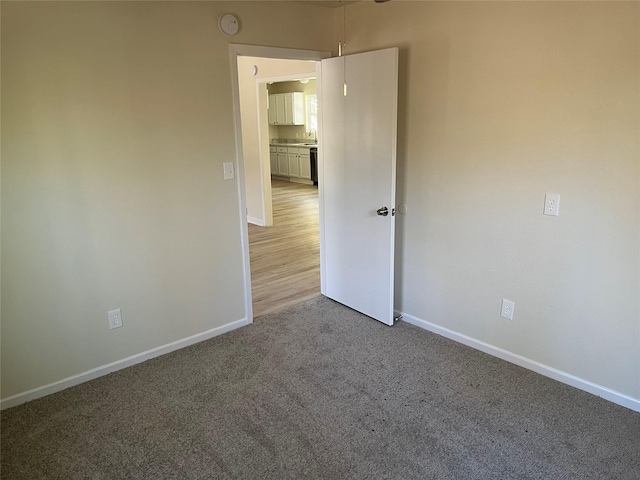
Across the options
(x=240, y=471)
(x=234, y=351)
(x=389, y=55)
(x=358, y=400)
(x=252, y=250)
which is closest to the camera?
(x=240, y=471)

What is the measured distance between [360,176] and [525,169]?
1.15 meters

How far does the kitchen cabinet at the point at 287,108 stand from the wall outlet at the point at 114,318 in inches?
336

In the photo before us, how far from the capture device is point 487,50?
2.54 m

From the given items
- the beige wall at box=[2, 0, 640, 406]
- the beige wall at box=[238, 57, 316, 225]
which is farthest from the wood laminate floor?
the beige wall at box=[2, 0, 640, 406]

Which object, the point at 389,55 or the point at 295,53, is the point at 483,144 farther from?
the point at 295,53

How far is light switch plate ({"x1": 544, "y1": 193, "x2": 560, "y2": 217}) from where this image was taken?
241 cm

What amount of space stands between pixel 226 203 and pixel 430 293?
5.34ft

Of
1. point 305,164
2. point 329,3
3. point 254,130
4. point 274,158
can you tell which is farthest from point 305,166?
point 329,3

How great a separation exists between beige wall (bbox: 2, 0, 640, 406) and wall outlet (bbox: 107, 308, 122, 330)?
0.04m

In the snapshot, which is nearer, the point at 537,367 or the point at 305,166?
the point at 537,367

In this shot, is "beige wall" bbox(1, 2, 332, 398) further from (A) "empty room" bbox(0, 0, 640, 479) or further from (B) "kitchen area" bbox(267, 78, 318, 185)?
(B) "kitchen area" bbox(267, 78, 318, 185)

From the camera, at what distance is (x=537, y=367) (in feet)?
8.87

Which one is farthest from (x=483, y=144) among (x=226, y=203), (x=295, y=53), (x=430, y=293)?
(x=226, y=203)

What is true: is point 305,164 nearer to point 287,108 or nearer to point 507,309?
point 287,108
